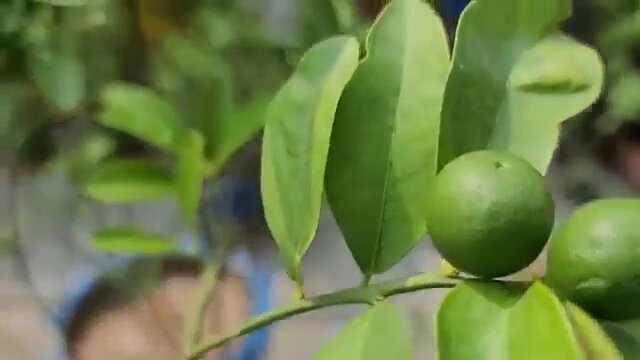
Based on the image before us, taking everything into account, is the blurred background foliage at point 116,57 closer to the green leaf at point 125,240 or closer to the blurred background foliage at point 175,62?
the blurred background foliage at point 175,62

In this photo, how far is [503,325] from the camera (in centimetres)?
29

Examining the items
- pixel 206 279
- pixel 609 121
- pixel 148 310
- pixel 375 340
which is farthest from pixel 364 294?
pixel 609 121

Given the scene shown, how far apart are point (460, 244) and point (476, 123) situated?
2.1 inches

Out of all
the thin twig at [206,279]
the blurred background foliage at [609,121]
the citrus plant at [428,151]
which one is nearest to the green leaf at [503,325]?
the citrus plant at [428,151]

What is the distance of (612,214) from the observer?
0.98 ft

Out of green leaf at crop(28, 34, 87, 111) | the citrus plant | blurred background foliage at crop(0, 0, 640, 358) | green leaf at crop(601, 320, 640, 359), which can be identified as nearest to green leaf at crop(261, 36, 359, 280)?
the citrus plant

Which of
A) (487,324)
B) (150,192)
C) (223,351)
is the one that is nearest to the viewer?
(487,324)

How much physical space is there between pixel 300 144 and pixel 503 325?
10 cm

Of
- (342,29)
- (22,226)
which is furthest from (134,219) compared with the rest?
(342,29)

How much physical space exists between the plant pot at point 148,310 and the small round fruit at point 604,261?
38 centimetres

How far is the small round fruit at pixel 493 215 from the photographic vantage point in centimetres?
30

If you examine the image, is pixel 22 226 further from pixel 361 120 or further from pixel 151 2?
pixel 361 120

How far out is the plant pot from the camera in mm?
663

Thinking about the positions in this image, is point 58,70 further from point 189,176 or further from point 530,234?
point 530,234
